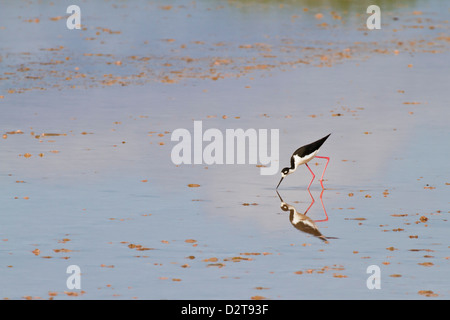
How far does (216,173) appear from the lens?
1703 centimetres

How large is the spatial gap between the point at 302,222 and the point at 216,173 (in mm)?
3112

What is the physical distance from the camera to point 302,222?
14.2 meters

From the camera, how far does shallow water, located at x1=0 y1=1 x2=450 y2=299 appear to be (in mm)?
11711

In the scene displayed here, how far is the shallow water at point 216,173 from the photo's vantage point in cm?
1171

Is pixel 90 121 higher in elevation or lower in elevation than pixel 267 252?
higher

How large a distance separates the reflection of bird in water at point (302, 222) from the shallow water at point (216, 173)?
0.11 metres

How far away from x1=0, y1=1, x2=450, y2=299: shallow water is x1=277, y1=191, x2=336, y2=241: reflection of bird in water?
0.11m

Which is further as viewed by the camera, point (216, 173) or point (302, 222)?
point (216, 173)

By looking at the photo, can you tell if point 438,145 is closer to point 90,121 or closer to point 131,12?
point 90,121

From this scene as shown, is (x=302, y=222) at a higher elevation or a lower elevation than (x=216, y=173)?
lower

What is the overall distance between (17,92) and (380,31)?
17929mm

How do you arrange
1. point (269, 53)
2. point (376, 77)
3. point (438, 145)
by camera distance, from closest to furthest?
point (438, 145) → point (376, 77) → point (269, 53)

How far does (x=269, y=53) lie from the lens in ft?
109
